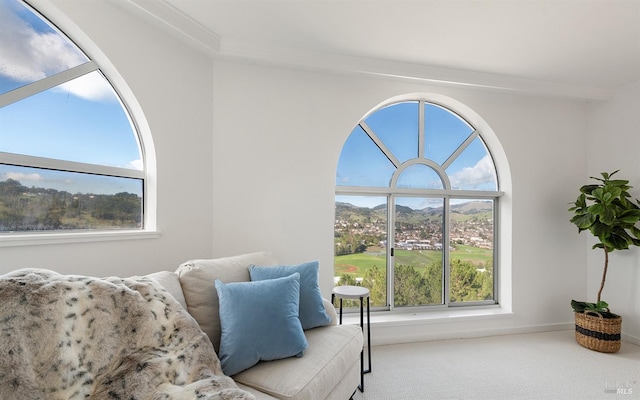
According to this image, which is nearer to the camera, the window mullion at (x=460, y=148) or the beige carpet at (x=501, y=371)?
the beige carpet at (x=501, y=371)

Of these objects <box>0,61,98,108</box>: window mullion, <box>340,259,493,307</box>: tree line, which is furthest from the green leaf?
<box>0,61,98,108</box>: window mullion

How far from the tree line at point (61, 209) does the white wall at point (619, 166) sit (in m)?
4.63

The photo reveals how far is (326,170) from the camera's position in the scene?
2961 mm

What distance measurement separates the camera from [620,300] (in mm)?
3334

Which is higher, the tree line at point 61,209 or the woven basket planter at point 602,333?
the tree line at point 61,209

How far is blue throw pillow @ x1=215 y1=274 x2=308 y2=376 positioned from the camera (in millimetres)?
1522

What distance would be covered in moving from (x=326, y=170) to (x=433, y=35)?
54.9 inches

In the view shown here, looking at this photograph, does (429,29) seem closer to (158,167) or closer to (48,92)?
(158,167)

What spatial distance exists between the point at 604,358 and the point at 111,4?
4.75 m

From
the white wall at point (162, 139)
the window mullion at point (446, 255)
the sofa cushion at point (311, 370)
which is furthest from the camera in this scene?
the window mullion at point (446, 255)

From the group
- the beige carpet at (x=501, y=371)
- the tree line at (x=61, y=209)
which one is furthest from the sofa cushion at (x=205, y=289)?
the beige carpet at (x=501, y=371)

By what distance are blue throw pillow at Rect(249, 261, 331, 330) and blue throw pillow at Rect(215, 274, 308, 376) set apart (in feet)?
0.66

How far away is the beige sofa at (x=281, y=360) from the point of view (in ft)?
4.74

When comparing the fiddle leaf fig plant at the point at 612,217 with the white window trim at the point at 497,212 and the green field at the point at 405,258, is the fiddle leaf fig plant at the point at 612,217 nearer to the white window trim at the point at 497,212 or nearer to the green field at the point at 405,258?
the white window trim at the point at 497,212
